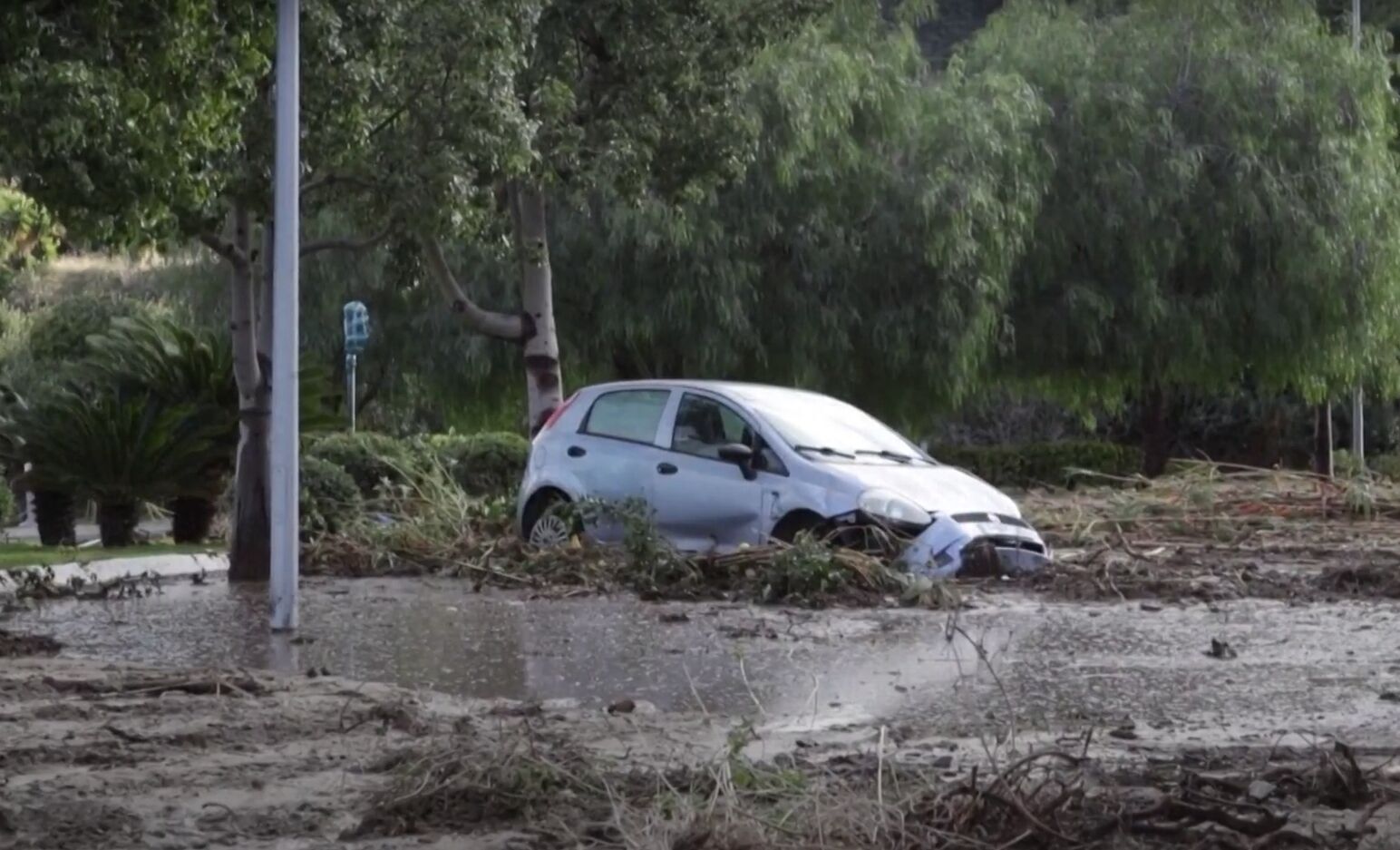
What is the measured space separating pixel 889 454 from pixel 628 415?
2.17 m

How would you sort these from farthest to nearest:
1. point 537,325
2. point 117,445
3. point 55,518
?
point 537,325, point 55,518, point 117,445

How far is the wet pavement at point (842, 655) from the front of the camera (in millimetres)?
8859

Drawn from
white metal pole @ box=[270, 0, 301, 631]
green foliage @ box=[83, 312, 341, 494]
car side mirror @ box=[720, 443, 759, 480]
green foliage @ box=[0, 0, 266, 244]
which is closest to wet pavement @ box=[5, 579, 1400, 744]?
white metal pole @ box=[270, 0, 301, 631]

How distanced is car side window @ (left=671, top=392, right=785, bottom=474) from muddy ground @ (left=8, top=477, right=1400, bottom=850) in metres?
1.90

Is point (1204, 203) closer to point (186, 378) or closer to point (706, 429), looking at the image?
point (186, 378)

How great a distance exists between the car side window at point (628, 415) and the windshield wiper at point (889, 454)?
1.68m

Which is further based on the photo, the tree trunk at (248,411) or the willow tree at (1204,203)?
the willow tree at (1204,203)

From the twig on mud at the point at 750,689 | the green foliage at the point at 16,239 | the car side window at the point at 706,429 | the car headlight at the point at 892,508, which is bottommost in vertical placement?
the twig on mud at the point at 750,689

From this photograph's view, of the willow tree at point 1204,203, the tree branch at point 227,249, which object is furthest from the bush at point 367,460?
the willow tree at point 1204,203

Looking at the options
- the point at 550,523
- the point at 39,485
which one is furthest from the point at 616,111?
the point at 39,485

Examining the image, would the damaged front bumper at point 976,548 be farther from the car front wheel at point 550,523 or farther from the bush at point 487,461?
the bush at point 487,461

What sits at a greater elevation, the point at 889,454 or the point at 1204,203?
the point at 1204,203

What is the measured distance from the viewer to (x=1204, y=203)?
32.6 metres

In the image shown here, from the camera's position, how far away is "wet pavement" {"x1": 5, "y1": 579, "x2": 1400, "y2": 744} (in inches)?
349
